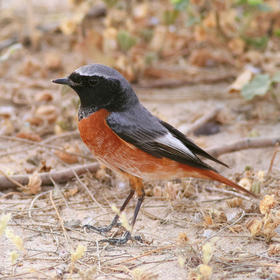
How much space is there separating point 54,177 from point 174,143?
1313mm

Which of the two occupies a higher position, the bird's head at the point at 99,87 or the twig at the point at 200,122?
the bird's head at the point at 99,87

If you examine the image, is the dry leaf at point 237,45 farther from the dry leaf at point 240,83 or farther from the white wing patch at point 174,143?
the white wing patch at point 174,143

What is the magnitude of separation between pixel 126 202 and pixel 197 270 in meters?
1.22

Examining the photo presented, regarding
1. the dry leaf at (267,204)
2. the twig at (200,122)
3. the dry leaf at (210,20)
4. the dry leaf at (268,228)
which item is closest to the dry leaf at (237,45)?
the dry leaf at (210,20)

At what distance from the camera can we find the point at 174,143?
148 inches

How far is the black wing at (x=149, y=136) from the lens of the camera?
3.58 metres

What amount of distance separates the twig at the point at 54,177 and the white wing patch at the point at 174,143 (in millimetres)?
1075

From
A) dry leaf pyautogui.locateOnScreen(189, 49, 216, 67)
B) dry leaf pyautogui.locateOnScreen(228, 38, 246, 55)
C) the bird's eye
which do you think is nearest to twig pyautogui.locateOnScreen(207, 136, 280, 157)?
the bird's eye

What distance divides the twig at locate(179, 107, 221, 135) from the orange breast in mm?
1663

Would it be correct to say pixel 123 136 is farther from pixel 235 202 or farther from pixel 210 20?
pixel 210 20

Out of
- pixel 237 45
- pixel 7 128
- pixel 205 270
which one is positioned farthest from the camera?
pixel 237 45

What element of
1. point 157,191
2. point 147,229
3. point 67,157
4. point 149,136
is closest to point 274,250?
point 147,229

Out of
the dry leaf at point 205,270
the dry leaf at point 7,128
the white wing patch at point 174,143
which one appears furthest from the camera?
the dry leaf at point 7,128

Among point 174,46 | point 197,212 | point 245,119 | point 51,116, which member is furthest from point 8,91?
point 197,212
